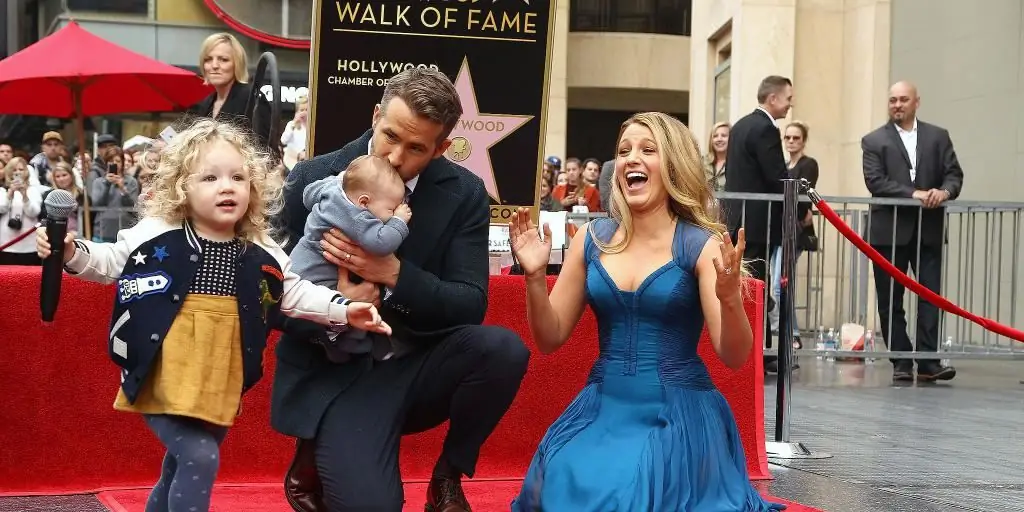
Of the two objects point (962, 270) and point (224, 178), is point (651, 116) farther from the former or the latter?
point (962, 270)

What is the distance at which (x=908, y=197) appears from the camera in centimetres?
1010

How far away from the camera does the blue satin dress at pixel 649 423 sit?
4.15m

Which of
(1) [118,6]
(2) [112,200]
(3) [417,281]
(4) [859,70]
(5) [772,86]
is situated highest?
(1) [118,6]

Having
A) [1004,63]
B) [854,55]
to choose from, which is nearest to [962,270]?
[1004,63]

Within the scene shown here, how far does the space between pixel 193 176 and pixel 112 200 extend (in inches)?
328

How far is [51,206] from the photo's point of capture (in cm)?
347

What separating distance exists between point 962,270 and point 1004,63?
321 cm

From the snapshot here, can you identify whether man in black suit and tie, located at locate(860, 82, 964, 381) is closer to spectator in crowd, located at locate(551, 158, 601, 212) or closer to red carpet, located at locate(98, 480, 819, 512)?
spectator in crowd, located at locate(551, 158, 601, 212)

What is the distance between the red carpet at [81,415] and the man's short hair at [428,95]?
1.45 meters

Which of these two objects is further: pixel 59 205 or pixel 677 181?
pixel 677 181

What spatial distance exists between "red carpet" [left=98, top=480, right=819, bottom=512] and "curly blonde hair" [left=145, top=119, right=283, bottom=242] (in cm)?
126

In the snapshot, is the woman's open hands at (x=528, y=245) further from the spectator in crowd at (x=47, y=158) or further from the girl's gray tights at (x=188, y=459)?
the spectator in crowd at (x=47, y=158)

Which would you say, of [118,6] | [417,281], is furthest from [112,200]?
[118,6]

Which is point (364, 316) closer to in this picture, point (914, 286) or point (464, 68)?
point (464, 68)
